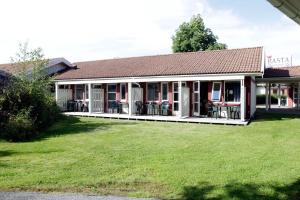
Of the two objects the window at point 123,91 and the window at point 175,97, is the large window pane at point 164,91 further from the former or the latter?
the window at point 123,91

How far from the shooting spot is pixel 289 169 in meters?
8.37

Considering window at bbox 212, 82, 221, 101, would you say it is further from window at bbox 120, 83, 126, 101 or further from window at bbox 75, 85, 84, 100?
window at bbox 75, 85, 84, 100

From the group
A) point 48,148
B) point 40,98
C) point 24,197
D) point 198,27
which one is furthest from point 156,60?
point 198,27

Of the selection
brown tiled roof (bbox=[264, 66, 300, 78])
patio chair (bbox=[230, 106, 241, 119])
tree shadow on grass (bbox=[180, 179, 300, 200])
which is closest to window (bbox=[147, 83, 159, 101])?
patio chair (bbox=[230, 106, 241, 119])

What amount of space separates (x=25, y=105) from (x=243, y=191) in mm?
11686

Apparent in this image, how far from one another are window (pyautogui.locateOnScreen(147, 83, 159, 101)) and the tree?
98.5 ft

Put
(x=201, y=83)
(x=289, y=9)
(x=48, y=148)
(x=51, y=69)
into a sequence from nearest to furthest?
(x=289, y=9) < (x=48, y=148) < (x=201, y=83) < (x=51, y=69)

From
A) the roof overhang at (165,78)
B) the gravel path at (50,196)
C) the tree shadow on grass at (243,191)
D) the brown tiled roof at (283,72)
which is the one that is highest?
the brown tiled roof at (283,72)

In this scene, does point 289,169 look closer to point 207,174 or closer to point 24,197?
point 207,174

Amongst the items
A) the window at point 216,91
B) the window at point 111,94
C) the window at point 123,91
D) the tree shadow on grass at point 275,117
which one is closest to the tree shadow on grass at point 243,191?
the tree shadow on grass at point 275,117

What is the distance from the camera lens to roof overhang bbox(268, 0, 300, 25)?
13.2ft

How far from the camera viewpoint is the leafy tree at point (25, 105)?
1423 centimetres

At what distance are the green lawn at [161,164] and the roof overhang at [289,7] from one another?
334cm

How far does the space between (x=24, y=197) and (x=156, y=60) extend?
68.6 feet
